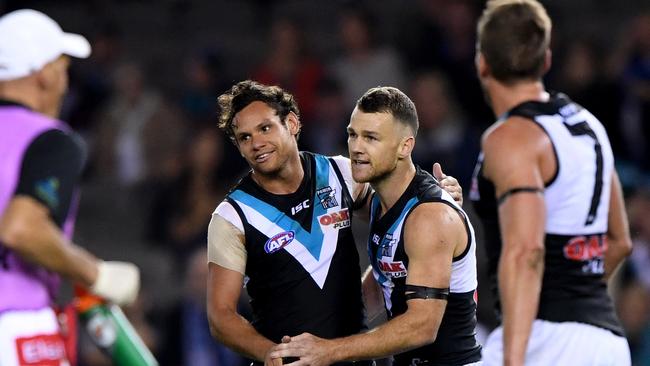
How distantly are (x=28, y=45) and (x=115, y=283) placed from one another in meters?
1.07

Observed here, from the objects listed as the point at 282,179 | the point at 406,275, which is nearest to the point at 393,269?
the point at 406,275

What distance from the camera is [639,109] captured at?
10.8 meters

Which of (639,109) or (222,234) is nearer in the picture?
(222,234)

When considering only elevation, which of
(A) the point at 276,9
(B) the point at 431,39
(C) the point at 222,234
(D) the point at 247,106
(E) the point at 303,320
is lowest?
(E) the point at 303,320

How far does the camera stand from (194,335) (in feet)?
33.6

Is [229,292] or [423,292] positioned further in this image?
[229,292]

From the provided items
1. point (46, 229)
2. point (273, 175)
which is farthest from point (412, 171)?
point (46, 229)

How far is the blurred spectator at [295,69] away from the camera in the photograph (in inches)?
457

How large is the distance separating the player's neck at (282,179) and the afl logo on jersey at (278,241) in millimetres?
239

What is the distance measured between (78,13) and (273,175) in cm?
856

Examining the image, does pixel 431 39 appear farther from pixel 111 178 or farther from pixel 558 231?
pixel 558 231

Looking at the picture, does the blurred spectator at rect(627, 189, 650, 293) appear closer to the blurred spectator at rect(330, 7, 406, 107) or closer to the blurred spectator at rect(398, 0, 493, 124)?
the blurred spectator at rect(398, 0, 493, 124)

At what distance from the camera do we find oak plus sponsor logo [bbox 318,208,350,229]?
5.86m

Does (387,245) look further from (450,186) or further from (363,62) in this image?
(363,62)
